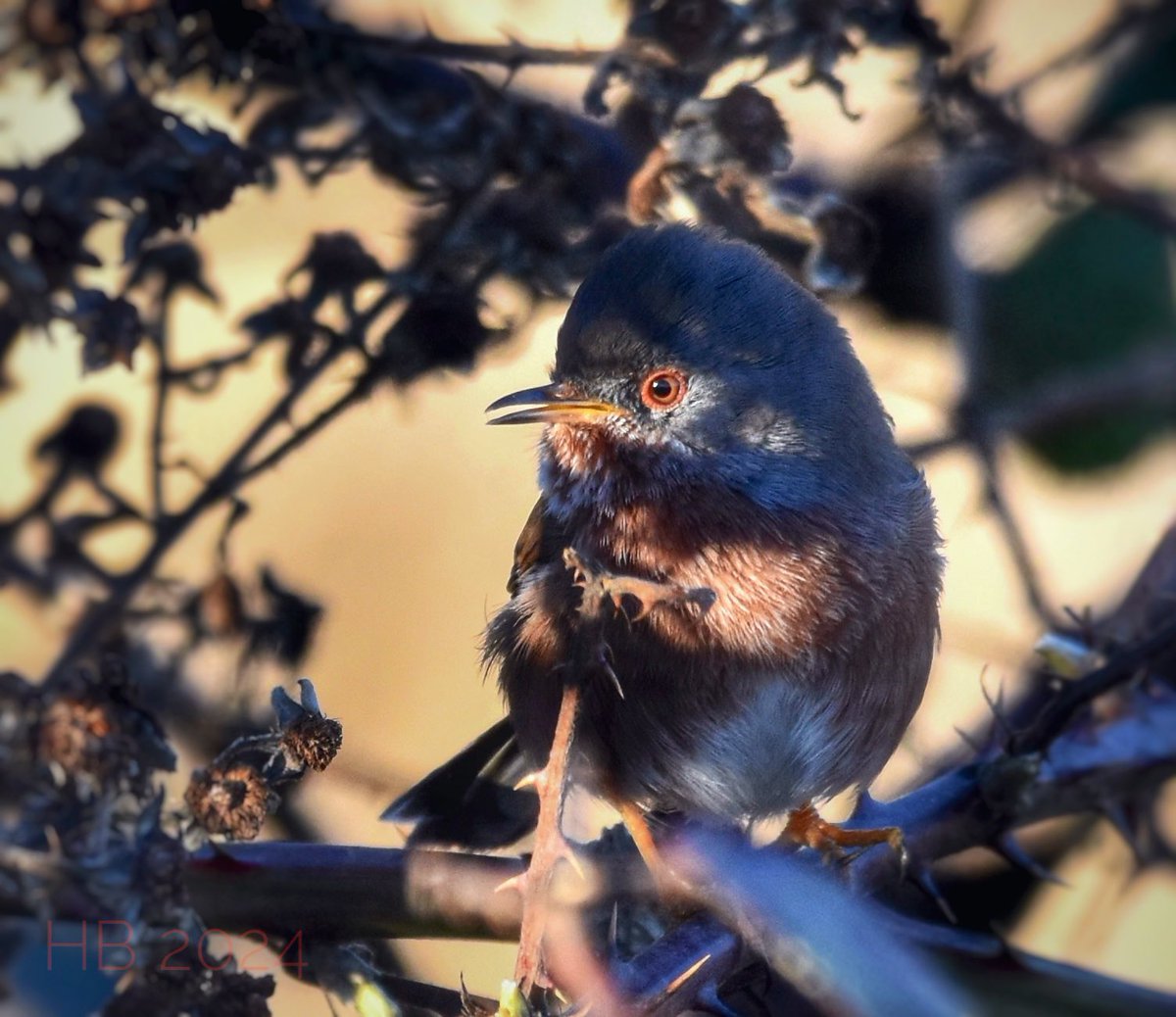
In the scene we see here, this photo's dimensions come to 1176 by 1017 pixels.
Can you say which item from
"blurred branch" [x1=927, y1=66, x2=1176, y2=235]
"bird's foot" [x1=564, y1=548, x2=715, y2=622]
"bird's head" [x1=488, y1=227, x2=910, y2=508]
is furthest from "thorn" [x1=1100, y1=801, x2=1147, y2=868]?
"bird's foot" [x1=564, y1=548, x2=715, y2=622]

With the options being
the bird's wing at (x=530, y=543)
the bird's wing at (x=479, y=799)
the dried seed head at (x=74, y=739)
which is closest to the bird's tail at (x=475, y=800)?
the bird's wing at (x=479, y=799)

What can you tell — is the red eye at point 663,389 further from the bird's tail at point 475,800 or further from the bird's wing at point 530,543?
the bird's tail at point 475,800

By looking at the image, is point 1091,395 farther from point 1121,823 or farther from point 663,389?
point 663,389

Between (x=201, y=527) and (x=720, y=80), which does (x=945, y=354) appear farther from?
(x=201, y=527)

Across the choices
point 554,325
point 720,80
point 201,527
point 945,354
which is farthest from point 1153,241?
point 201,527

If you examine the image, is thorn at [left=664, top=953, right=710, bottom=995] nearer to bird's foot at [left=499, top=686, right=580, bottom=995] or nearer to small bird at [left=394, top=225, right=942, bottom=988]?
bird's foot at [left=499, top=686, right=580, bottom=995]

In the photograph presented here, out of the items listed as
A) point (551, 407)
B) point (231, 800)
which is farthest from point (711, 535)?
point (231, 800)
